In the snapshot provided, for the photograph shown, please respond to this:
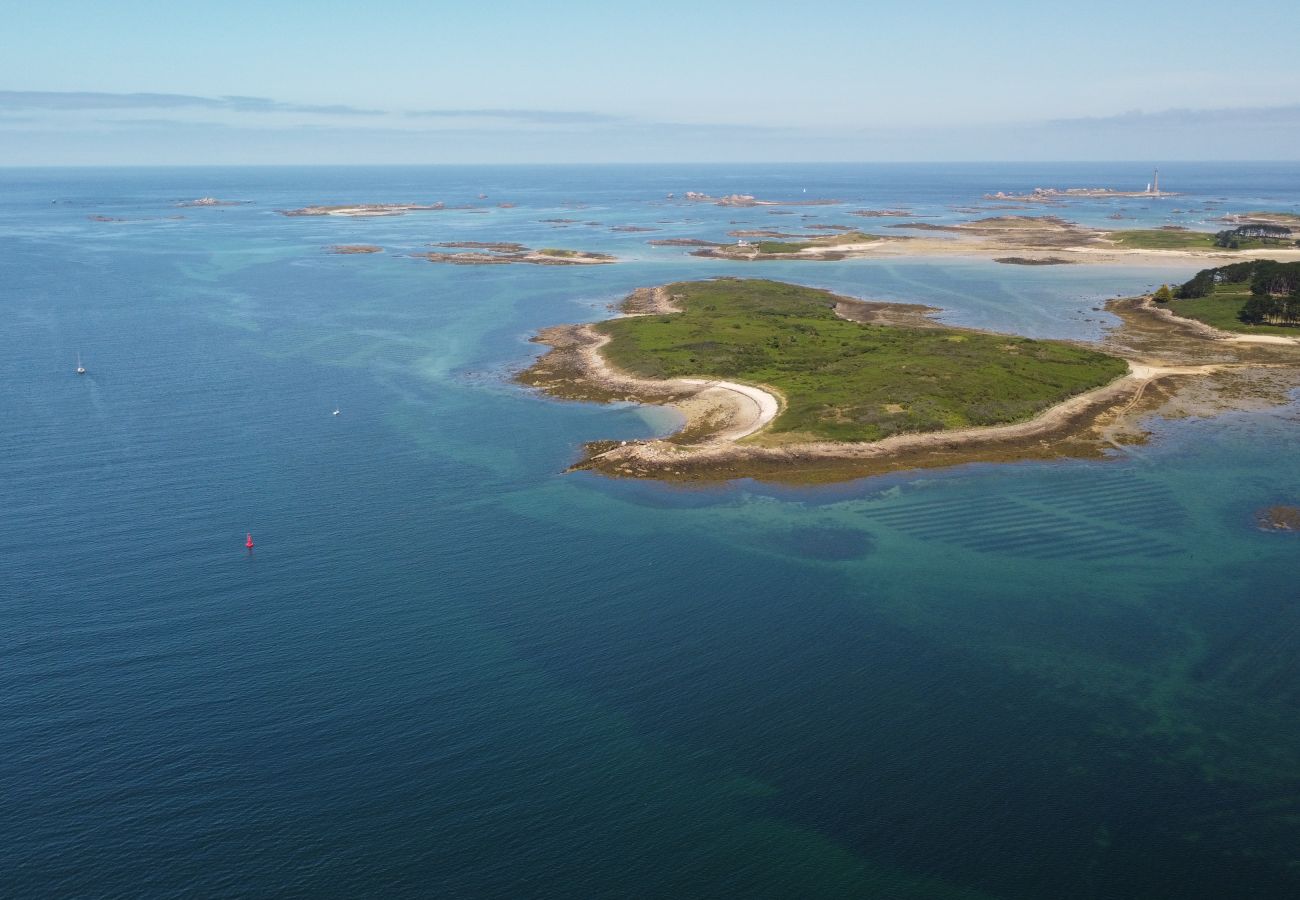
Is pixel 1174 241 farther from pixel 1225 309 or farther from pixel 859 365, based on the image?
pixel 859 365

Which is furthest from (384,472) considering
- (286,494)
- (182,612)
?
(182,612)

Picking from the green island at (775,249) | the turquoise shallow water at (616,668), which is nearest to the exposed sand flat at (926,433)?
the turquoise shallow water at (616,668)

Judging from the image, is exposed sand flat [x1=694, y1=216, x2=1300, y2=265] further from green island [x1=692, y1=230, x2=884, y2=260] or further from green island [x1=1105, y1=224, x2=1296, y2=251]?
green island [x1=1105, y1=224, x2=1296, y2=251]

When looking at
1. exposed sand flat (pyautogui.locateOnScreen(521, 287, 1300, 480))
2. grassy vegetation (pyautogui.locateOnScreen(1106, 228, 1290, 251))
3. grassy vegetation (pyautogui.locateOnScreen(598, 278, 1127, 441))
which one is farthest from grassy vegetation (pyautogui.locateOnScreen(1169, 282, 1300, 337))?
grassy vegetation (pyautogui.locateOnScreen(1106, 228, 1290, 251))

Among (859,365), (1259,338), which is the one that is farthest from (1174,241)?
(859,365)

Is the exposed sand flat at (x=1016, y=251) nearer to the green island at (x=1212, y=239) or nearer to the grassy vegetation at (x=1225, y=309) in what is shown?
the green island at (x=1212, y=239)

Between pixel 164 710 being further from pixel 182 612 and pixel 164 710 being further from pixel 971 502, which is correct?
pixel 971 502

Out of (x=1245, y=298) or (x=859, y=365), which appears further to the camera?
(x=1245, y=298)
